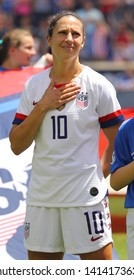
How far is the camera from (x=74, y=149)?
477cm

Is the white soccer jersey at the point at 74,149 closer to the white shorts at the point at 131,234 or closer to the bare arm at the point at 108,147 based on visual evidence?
the bare arm at the point at 108,147

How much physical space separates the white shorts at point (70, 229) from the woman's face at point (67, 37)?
2.68 ft

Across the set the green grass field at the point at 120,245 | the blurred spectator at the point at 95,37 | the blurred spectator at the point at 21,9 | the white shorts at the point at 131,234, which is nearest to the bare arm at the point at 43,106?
the white shorts at the point at 131,234

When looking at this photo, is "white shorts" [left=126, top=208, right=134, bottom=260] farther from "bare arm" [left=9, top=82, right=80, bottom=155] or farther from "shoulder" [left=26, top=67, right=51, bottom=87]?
"shoulder" [left=26, top=67, right=51, bottom=87]

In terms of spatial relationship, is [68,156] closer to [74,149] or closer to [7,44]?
[74,149]

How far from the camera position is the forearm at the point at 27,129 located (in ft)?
15.7

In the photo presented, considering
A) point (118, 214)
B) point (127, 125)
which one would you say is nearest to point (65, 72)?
point (127, 125)

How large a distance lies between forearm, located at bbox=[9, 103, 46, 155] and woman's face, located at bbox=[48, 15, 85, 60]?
31 cm

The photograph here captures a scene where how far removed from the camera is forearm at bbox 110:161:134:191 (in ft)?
14.9

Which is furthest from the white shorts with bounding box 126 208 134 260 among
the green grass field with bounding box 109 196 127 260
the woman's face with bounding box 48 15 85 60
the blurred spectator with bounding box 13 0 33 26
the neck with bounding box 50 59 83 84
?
the blurred spectator with bounding box 13 0 33 26

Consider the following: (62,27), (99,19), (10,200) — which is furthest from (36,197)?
(99,19)

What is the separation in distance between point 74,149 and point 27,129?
0.27 metres

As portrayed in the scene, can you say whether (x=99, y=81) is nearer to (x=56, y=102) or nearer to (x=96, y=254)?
(x=56, y=102)
